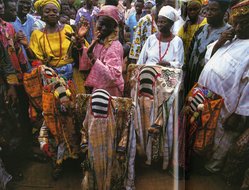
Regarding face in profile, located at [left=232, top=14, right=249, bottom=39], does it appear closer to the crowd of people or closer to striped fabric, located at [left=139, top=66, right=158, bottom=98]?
the crowd of people

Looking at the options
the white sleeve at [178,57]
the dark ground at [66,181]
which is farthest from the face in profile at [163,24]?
the dark ground at [66,181]

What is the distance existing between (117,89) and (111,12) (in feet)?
1.53

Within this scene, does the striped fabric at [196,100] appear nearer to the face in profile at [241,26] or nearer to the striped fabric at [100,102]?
the face in profile at [241,26]

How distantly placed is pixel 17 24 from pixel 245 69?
1.33m

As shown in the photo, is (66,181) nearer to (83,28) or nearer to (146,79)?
(146,79)

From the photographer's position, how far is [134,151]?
2.13 metres

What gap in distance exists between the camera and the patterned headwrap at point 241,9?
186 cm

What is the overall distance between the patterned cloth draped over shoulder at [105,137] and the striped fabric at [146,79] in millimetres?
147

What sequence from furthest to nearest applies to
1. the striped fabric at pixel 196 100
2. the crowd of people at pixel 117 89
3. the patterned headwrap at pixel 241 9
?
the striped fabric at pixel 196 100 < the crowd of people at pixel 117 89 < the patterned headwrap at pixel 241 9

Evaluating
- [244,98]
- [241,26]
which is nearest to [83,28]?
[241,26]

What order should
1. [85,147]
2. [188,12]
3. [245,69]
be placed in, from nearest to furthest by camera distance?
[245,69] < [85,147] < [188,12]

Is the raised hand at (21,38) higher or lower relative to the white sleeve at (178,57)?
higher

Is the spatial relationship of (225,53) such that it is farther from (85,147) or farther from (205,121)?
(85,147)

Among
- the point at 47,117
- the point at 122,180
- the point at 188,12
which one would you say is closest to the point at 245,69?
the point at 188,12
